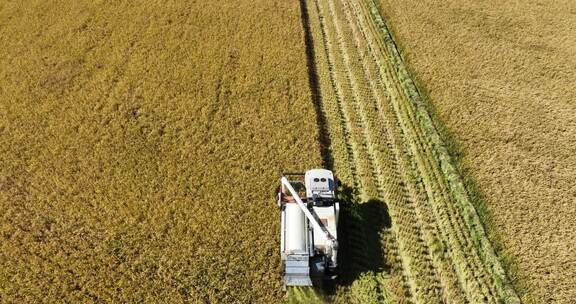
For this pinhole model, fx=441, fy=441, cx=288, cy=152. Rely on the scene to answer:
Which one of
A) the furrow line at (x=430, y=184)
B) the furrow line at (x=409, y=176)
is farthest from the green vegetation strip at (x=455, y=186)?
the furrow line at (x=409, y=176)

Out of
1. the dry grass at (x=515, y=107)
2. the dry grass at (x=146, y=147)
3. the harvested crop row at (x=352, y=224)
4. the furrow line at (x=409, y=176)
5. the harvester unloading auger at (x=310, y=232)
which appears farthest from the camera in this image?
the dry grass at (x=515, y=107)

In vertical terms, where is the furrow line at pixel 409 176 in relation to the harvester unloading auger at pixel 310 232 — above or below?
below

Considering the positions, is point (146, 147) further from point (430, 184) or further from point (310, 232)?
point (430, 184)

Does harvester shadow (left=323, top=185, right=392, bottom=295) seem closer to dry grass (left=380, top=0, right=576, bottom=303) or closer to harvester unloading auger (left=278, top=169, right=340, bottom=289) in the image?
harvester unloading auger (left=278, top=169, right=340, bottom=289)

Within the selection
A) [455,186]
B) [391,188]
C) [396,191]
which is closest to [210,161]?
[391,188]

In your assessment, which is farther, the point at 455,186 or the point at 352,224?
the point at 455,186

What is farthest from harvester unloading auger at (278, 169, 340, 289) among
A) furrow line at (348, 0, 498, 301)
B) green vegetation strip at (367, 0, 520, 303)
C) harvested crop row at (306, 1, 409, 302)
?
green vegetation strip at (367, 0, 520, 303)

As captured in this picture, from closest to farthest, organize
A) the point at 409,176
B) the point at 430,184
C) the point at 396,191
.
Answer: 1. the point at 396,191
2. the point at 430,184
3. the point at 409,176

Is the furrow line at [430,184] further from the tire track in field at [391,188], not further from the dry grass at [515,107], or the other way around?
the dry grass at [515,107]
